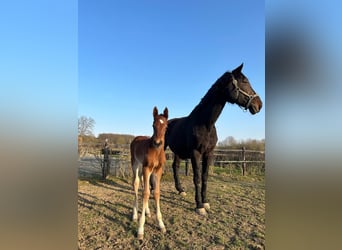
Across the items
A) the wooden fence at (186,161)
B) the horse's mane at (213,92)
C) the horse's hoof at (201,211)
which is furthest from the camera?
the wooden fence at (186,161)

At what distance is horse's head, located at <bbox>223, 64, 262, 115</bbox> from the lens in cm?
321

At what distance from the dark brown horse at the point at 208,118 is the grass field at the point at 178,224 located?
0.39 metres

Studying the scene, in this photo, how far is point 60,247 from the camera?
46.3 inches

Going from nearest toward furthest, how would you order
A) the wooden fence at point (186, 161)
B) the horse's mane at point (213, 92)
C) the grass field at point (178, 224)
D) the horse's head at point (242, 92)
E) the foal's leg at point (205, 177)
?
the grass field at point (178, 224)
the horse's head at point (242, 92)
the horse's mane at point (213, 92)
the foal's leg at point (205, 177)
the wooden fence at point (186, 161)

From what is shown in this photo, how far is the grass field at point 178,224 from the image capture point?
2.82 meters

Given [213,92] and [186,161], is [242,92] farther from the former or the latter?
[186,161]

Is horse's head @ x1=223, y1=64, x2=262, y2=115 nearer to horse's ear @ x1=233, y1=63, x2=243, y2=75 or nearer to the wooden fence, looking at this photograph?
horse's ear @ x1=233, y1=63, x2=243, y2=75

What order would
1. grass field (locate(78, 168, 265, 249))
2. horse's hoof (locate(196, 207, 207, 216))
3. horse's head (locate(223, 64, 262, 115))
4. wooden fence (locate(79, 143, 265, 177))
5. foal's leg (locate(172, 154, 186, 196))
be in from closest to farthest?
1. grass field (locate(78, 168, 265, 249))
2. horse's head (locate(223, 64, 262, 115))
3. horse's hoof (locate(196, 207, 207, 216))
4. foal's leg (locate(172, 154, 186, 196))
5. wooden fence (locate(79, 143, 265, 177))

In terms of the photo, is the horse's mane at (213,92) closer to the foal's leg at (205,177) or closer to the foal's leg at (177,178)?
the foal's leg at (205,177)

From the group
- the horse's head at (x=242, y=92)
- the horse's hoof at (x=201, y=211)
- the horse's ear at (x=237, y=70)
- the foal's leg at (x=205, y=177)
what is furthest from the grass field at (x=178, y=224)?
the horse's ear at (x=237, y=70)

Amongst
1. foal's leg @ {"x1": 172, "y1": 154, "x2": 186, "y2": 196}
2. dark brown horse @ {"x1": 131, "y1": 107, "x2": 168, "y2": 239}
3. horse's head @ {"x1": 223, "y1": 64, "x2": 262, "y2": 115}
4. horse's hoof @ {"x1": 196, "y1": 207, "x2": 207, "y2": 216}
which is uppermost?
horse's head @ {"x1": 223, "y1": 64, "x2": 262, "y2": 115}

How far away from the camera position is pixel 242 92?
327 cm

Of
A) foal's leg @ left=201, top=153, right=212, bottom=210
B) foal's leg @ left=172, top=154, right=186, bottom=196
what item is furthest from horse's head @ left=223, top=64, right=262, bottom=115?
foal's leg @ left=172, top=154, right=186, bottom=196

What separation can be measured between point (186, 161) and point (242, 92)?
5.52m
